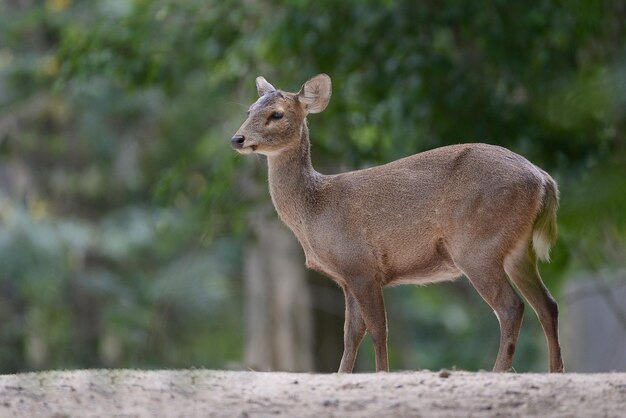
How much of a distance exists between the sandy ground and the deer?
0.80 meters

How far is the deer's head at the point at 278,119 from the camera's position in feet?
23.9

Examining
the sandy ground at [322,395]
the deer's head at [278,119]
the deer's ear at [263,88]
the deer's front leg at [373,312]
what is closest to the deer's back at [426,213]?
the deer's front leg at [373,312]

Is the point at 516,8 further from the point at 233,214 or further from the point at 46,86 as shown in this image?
the point at 46,86

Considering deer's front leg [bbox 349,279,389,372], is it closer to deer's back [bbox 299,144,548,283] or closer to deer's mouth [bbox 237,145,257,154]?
deer's back [bbox 299,144,548,283]

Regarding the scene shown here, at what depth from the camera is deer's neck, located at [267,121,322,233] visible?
24.6 feet

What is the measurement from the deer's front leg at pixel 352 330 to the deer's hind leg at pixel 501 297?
75 centimetres

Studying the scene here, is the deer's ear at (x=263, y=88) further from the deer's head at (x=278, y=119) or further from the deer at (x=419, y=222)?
the deer at (x=419, y=222)

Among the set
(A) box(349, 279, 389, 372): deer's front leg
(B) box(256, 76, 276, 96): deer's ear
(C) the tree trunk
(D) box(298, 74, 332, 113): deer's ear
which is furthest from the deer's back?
(C) the tree trunk

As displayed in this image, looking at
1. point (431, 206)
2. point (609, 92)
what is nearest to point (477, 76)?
point (431, 206)

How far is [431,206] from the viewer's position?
706 cm

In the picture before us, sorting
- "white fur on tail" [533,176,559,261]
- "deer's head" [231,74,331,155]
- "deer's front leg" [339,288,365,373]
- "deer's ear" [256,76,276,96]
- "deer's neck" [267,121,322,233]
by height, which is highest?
"deer's ear" [256,76,276,96]

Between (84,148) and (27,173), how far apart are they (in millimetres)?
1028

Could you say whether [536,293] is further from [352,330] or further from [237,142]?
[237,142]

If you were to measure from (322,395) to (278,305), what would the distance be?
10.5 meters
